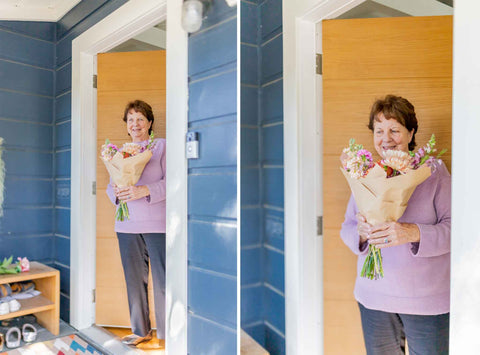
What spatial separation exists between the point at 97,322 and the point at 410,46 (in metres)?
2.20

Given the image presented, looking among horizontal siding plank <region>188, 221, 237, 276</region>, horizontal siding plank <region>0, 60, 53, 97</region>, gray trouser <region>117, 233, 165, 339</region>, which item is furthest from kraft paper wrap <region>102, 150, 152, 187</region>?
horizontal siding plank <region>0, 60, 53, 97</region>

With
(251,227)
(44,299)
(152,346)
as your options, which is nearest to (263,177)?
(251,227)

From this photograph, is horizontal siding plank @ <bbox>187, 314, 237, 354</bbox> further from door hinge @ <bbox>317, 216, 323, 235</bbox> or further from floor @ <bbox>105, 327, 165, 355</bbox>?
door hinge @ <bbox>317, 216, 323, 235</bbox>

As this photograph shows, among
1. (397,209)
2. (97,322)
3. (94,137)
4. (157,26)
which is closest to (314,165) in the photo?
(397,209)

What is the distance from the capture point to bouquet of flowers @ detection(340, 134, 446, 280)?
106 centimetres

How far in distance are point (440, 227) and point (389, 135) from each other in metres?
0.33

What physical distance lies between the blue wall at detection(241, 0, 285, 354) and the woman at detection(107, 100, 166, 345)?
706 mm

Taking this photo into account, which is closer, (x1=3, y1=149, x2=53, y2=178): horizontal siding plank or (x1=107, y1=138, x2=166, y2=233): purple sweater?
(x1=107, y1=138, x2=166, y2=233): purple sweater

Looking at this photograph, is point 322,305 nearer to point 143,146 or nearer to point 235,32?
point 235,32

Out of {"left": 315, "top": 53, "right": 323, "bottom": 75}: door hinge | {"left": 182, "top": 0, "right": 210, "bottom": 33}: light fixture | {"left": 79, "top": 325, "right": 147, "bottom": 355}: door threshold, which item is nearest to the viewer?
{"left": 315, "top": 53, "right": 323, "bottom": 75}: door hinge

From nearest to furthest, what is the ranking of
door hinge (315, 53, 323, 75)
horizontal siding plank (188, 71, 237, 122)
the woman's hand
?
door hinge (315, 53, 323, 75) < horizontal siding plank (188, 71, 237, 122) < the woman's hand

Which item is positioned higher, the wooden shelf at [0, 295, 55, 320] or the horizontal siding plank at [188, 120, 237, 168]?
the horizontal siding plank at [188, 120, 237, 168]

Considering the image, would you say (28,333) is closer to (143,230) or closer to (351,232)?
(143,230)

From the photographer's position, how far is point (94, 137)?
2195 millimetres
